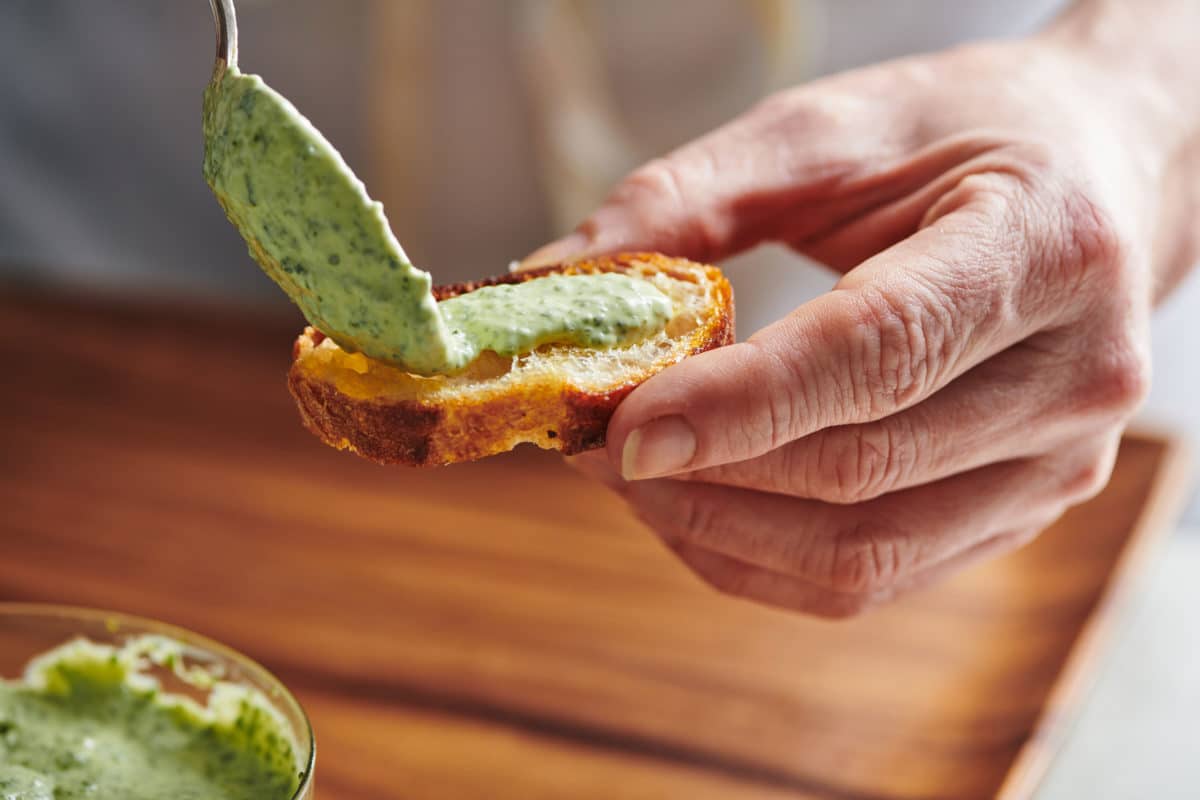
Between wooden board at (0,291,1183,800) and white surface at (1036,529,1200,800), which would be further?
white surface at (1036,529,1200,800)

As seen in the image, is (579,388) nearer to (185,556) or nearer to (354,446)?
(354,446)

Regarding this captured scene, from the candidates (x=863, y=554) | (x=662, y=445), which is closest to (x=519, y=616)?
(x=863, y=554)

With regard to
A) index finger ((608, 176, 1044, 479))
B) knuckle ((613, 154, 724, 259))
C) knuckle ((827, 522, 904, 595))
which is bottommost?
knuckle ((827, 522, 904, 595))

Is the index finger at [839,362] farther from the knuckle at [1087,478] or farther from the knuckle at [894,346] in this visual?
the knuckle at [1087,478]

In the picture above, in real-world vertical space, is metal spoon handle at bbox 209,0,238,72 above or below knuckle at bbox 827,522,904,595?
above

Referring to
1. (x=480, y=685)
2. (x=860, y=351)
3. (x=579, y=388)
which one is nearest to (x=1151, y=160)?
(x=860, y=351)

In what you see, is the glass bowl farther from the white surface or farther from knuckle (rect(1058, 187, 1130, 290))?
the white surface

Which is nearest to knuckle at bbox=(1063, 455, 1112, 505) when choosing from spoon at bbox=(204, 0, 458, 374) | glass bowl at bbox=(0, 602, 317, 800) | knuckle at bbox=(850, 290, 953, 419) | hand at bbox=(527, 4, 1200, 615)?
hand at bbox=(527, 4, 1200, 615)
